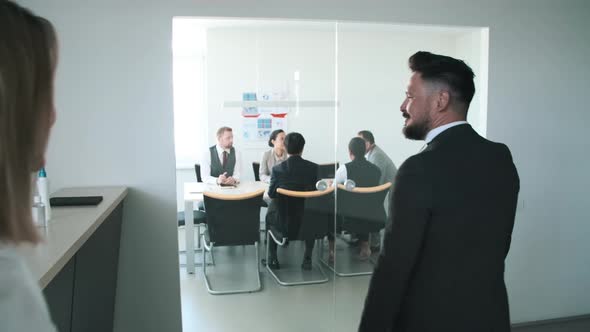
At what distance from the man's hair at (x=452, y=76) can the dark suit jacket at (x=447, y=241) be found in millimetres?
186

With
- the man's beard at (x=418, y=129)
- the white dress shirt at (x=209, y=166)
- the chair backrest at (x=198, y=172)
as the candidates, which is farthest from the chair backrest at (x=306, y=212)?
the man's beard at (x=418, y=129)

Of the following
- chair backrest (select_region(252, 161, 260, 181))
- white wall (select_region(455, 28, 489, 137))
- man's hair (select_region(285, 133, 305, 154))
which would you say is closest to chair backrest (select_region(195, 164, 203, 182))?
chair backrest (select_region(252, 161, 260, 181))

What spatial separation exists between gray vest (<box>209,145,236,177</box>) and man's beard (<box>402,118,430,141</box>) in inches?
57.7

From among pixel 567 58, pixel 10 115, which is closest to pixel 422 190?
pixel 10 115

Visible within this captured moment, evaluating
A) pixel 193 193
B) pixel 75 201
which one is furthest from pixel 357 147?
pixel 75 201

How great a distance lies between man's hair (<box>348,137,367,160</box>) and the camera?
10.6 ft

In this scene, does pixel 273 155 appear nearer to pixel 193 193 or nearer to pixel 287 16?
pixel 193 193

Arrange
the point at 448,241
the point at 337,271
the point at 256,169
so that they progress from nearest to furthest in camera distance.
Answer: the point at 448,241 < the point at 256,169 < the point at 337,271

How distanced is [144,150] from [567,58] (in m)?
3.18

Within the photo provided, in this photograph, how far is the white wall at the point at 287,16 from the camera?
2.76 meters

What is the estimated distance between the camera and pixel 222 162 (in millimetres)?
3066

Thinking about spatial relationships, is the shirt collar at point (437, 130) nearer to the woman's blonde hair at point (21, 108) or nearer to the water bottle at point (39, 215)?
the woman's blonde hair at point (21, 108)

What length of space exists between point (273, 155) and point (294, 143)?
6.7 inches

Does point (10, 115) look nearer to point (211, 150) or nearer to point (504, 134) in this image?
point (211, 150)
